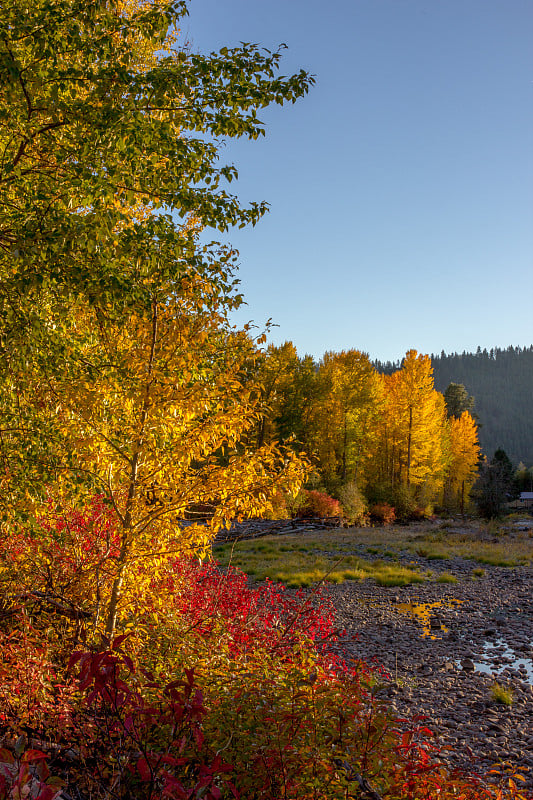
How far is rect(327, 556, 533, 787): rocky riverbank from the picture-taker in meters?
5.54

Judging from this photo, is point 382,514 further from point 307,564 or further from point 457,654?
point 457,654

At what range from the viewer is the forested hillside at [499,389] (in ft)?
424

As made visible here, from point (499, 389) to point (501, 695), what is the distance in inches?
7108

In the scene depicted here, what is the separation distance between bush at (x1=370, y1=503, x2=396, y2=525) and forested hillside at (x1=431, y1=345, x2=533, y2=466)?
10070cm

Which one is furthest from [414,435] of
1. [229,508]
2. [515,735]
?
[229,508]

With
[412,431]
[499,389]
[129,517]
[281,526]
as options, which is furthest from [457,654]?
[499,389]

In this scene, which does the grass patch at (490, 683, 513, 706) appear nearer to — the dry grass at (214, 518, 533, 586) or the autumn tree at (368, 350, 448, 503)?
the dry grass at (214, 518, 533, 586)

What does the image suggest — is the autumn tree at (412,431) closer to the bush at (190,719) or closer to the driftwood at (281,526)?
the driftwood at (281,526)

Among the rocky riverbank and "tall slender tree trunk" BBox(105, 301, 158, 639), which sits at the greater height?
"tall slender tree trunk" BBox(105, 301, 158, 639)

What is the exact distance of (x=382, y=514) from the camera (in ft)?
91.2

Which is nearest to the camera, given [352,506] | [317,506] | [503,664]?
[503,664]

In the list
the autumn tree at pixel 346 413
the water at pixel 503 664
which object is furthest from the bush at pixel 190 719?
the autumn tree at pixel 346 413

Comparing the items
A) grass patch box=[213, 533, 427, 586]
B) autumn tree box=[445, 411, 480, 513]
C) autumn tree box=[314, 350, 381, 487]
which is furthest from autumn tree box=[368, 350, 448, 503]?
grass patch box=[213, 533, 427, 586]

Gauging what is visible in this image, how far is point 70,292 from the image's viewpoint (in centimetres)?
434
